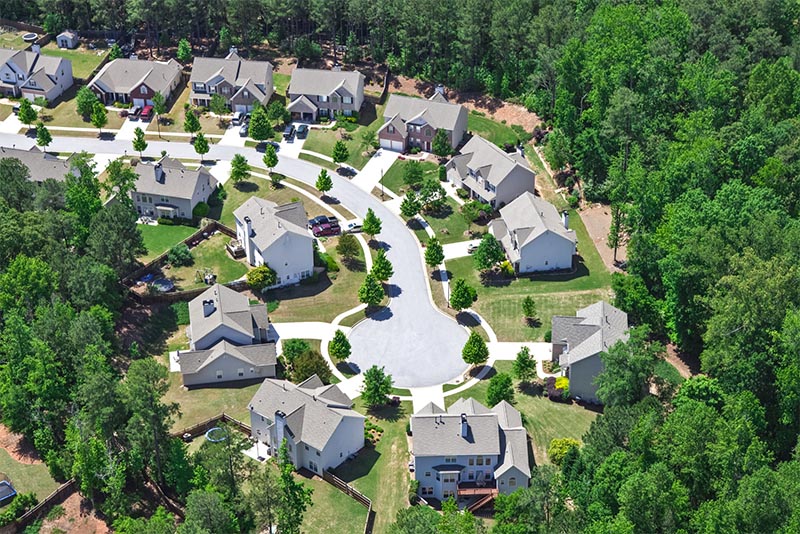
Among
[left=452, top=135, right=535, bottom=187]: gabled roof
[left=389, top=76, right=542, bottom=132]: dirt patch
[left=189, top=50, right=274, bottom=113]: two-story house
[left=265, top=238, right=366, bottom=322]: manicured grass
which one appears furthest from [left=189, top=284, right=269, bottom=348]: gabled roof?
[left=389, top=76, right=542, bottom=132]: dirt patch

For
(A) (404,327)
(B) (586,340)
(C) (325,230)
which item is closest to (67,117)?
(C) (325,230)

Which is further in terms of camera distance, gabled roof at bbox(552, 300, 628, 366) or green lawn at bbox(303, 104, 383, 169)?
green lawn at bbox(303, 104, 383, 169)

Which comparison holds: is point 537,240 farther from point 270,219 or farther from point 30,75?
point 30,75

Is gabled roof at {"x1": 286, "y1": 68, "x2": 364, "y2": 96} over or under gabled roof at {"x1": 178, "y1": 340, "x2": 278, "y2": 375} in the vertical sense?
over

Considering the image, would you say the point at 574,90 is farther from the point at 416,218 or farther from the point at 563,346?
the point at 563,346

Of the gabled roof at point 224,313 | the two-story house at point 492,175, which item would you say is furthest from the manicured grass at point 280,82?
the gabled roof at point 224,313

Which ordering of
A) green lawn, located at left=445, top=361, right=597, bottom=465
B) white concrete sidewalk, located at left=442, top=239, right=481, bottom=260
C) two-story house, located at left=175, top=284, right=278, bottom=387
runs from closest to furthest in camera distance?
green lawn, located at left=445, top=361, right=597, bottom=465 → two-story house, located at left=175, top=284, right=278, bottom=387 → white concrete sidewalk, located at left=442, top=239, right=481, bottom=260

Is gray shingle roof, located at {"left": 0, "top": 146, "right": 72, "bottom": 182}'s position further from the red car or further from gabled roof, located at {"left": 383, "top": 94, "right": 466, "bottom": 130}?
gabled roof, located at {"left": 383, "top": 94, "right": 466, "bottom": 130}
